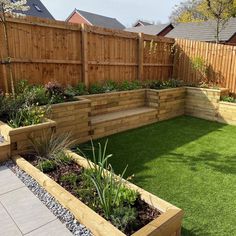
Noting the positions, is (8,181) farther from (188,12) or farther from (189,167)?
(188,12)

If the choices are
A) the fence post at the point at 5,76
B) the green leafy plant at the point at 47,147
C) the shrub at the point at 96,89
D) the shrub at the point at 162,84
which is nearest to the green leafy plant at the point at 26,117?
the green leafy plant at the point at 47,147

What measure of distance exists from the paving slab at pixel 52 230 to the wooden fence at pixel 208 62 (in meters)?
6.71

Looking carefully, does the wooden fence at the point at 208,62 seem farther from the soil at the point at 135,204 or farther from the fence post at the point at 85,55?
the soil at the point at 135,204

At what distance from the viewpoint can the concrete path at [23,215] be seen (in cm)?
206

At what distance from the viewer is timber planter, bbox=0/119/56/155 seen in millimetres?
3260

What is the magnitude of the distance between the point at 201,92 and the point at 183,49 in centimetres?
189

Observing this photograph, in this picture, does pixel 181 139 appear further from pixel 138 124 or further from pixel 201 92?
pixel 201 92

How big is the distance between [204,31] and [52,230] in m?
18.2

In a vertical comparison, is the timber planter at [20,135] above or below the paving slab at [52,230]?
above

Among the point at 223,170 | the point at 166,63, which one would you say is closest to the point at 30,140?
the point at 223,170

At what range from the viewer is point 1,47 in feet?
14.8

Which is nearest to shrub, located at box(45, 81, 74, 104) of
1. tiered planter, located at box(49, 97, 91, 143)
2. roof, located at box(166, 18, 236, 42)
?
tiered planter, located at box(49, 97, 91, 143)

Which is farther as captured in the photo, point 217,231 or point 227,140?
point 227,140

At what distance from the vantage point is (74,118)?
4.75m
